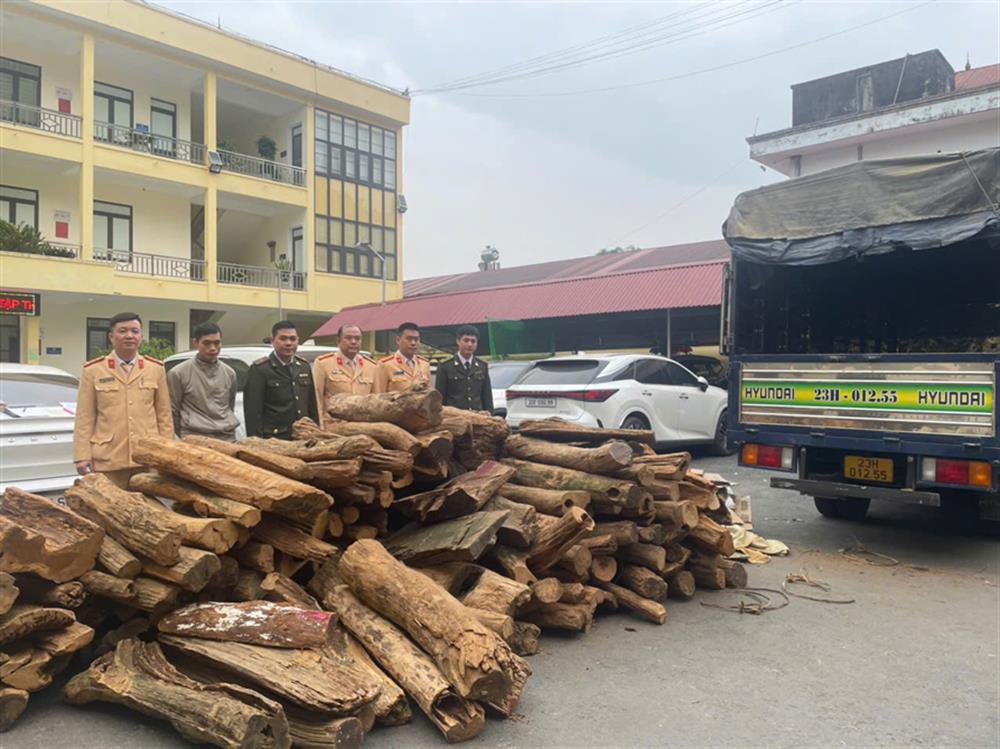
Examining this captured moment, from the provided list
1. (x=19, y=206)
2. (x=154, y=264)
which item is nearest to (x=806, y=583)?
(x=154, y=264)

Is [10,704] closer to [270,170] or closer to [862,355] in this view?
[862,355]

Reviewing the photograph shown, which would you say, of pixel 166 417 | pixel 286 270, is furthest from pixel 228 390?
pixel 286 270

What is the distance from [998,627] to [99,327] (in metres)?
25.5

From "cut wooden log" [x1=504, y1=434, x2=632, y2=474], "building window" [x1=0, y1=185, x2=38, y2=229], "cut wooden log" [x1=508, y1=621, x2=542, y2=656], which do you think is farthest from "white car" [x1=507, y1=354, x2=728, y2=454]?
"building window" [x1=0, y1=185, x2=38, y2=229]

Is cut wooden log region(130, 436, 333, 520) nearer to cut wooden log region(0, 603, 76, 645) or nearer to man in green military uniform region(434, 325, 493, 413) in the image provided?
cut wooden log region(0, 603, 76, 645)

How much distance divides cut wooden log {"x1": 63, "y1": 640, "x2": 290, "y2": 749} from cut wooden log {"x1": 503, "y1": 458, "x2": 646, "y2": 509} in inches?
105

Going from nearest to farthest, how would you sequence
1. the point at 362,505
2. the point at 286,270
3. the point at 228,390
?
1. the point at 362,505
2. the point at 228,390
3. the point at 286,270

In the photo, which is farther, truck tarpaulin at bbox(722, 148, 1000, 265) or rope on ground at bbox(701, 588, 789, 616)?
truck tarpaulin at bbox(722, 148, 1000, 265)

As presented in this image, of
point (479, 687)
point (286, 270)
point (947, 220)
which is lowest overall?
point (479, 687)

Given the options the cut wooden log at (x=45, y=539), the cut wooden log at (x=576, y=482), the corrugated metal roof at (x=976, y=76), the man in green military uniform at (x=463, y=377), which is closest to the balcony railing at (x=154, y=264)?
the man in green military uniform at (x=463, y=377)

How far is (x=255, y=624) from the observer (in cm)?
336

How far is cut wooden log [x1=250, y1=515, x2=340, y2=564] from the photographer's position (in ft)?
13.1

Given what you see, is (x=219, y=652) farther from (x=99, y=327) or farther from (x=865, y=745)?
(x=99, y=327)

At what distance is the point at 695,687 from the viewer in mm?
3902
